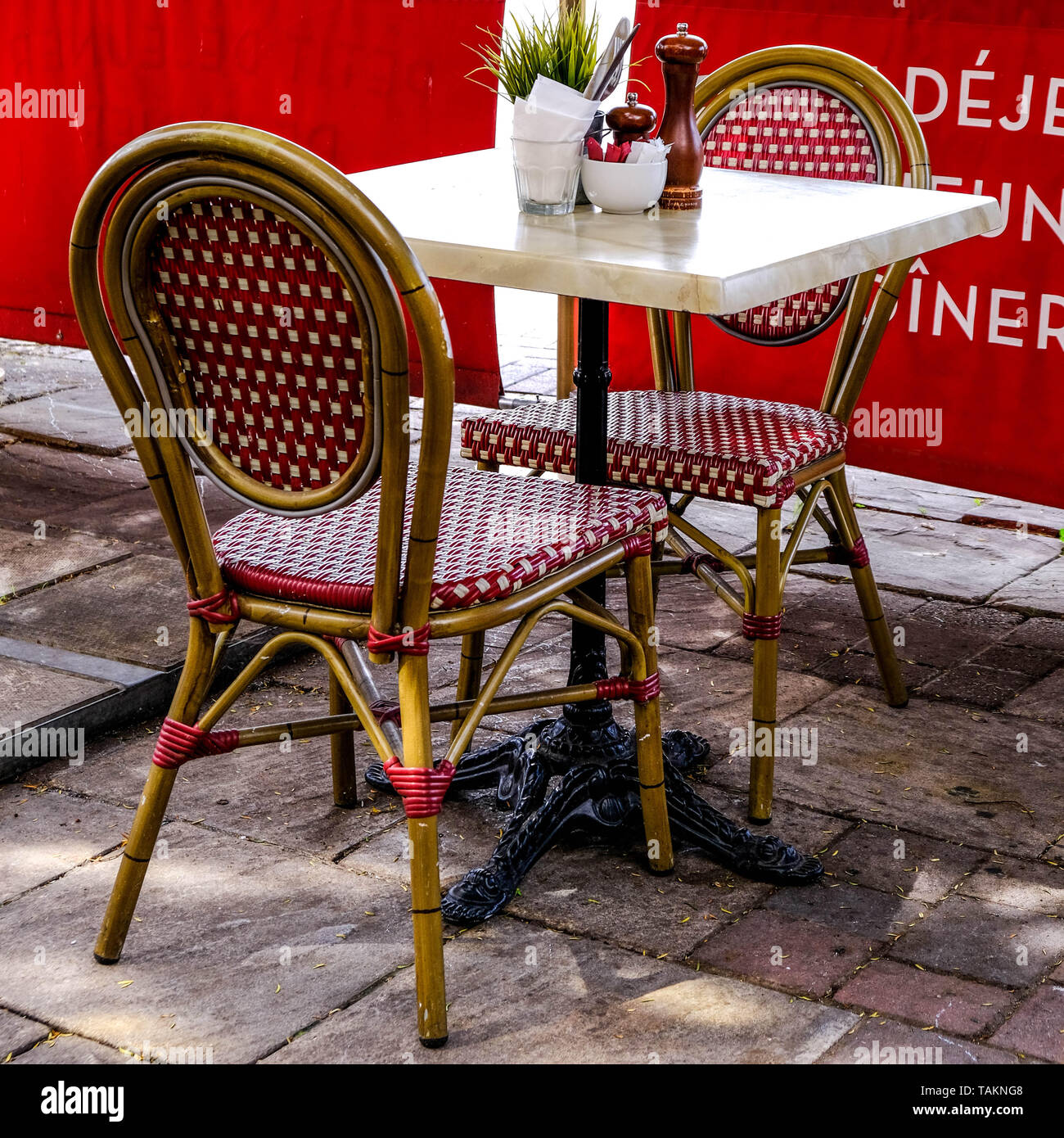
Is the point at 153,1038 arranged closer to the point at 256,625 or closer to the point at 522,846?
the point at 522,846

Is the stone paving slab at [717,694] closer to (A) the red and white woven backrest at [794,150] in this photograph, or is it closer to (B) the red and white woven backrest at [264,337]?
(A) the red and white woven backrest at [794,150]

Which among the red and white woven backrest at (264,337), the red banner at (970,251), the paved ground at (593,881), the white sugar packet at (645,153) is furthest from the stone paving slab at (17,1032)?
the red banner at (970,251)

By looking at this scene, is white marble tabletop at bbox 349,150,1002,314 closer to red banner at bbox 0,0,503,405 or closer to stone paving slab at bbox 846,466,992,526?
stone paving slab at bbox 846,466,992,526

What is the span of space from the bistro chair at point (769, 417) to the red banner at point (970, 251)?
0.82 metres

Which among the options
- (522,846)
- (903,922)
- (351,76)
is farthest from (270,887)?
(351,76)

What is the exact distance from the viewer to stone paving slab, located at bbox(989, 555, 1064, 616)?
3.46 metres

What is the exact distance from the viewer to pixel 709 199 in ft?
8.27

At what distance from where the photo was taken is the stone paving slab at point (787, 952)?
210cm

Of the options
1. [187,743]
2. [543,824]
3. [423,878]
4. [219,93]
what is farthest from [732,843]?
[219,93]

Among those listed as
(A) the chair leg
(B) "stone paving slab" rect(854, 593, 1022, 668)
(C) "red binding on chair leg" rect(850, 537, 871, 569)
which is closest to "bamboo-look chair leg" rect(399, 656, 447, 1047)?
(A) the chair leg

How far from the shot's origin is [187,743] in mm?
2061

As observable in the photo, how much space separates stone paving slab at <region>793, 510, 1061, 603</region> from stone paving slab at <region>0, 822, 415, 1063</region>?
1.76m

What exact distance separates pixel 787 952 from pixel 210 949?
0.83 m
